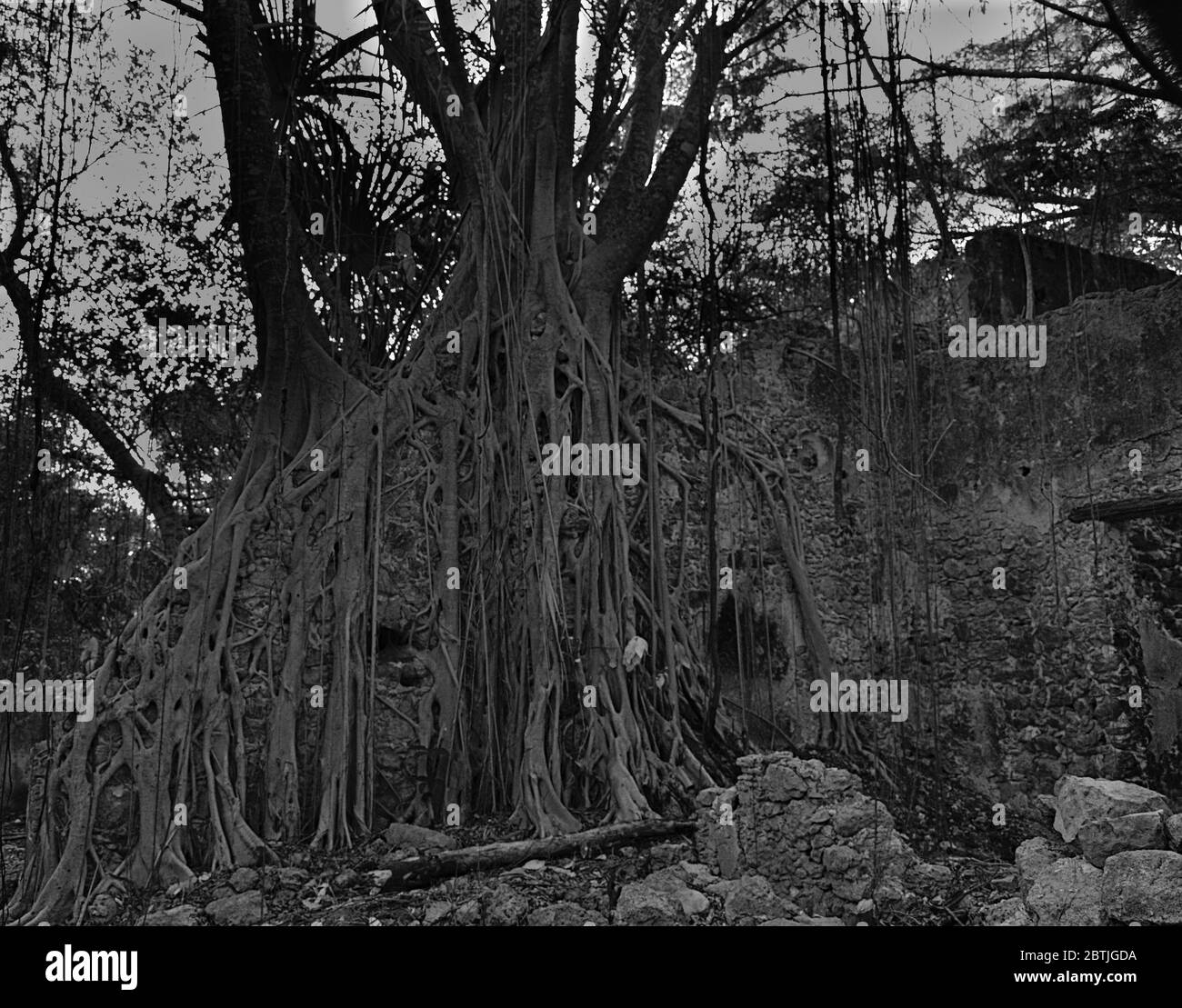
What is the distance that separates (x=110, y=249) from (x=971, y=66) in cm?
573

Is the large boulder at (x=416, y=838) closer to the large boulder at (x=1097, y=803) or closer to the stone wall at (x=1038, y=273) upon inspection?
the large boulder at (x=1097, y=803)

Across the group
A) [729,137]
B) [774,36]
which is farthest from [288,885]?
[774,36]

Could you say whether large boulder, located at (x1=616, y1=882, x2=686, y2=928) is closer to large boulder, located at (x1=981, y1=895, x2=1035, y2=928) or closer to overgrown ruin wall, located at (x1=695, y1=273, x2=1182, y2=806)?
large boulder, located at (x1=981, y1=895, x2=1035, y2=928)

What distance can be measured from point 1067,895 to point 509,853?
74.2 inches

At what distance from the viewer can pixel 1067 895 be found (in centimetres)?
379

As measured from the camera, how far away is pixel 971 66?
852 centimetres

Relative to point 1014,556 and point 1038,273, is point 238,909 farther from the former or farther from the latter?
point 1038,273

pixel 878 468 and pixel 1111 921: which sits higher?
pixel 878 468

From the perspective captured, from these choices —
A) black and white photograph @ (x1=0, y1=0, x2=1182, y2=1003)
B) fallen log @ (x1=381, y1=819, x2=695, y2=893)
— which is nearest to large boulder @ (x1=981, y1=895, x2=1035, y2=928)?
black and white photograph @ (x1=0, y1=0, x2=1182, y2=1003)

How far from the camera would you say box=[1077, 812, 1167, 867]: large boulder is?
3.91m

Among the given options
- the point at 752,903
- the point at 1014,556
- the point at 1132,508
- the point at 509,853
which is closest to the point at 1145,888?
the point at 752,903

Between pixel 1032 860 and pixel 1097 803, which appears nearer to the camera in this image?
pixel 1097 803

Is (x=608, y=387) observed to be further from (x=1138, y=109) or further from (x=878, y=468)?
(x=1138, y=109)

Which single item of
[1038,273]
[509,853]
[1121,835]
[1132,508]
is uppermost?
[1038,273]
